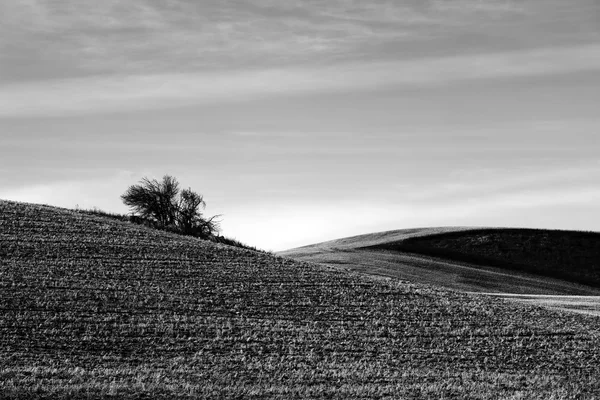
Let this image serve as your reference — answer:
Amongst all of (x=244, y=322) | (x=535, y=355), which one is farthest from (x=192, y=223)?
(x=535, y=355)

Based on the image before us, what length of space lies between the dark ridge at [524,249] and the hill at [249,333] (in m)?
38.6

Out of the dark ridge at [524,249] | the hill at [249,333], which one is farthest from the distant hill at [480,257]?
the hill at [249,333]

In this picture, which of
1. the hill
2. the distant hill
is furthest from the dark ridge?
the hill

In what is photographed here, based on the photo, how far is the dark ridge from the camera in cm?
7119

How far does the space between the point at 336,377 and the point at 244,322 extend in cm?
640

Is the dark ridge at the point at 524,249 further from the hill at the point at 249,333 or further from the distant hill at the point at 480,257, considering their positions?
the hill at the point at 249,333

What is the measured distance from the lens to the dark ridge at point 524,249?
71.2 m

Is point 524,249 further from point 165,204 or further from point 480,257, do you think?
point 165,204

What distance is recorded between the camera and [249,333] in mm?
23328

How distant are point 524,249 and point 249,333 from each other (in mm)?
56516

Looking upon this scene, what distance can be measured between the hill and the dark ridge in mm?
38601

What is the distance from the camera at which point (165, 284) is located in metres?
29.2

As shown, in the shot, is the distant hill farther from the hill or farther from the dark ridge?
the hill

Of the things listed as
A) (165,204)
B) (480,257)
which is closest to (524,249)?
(480,257)
